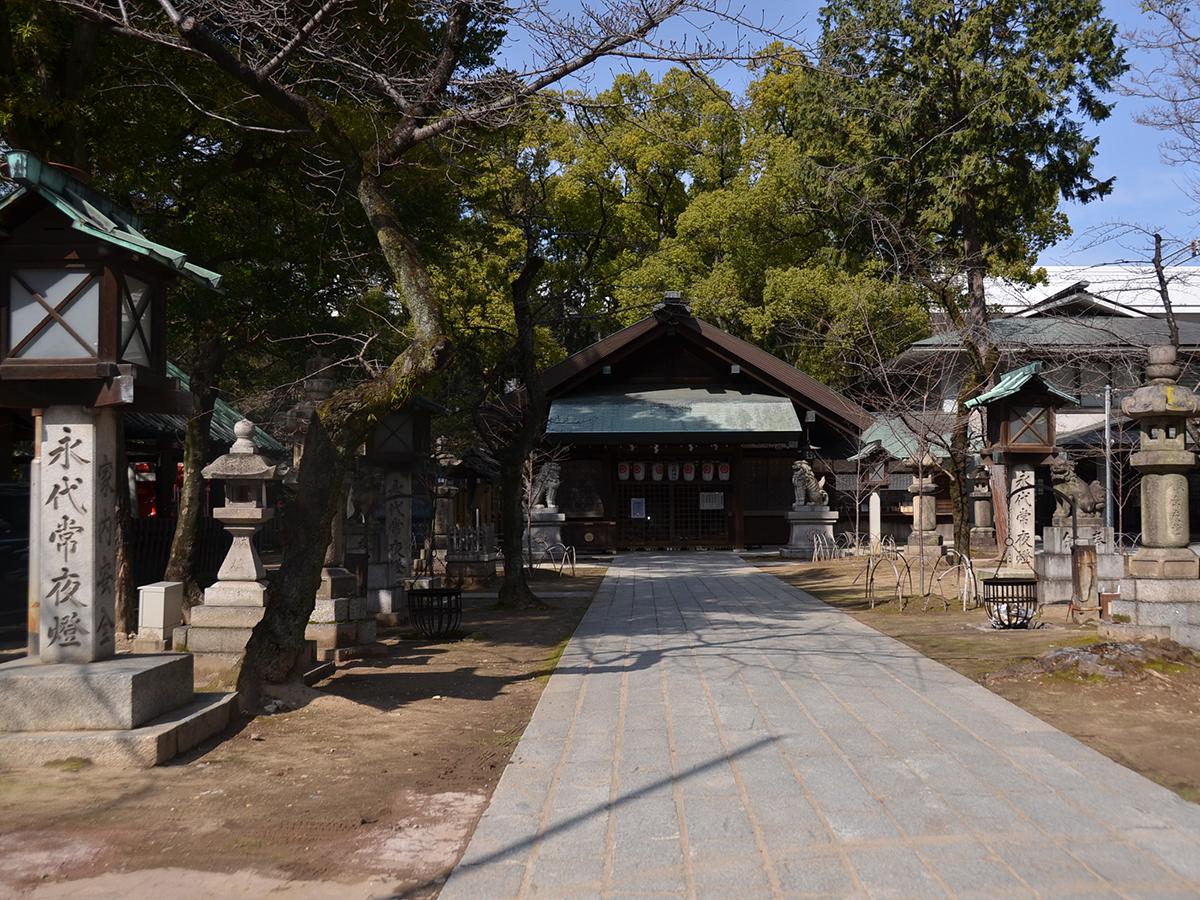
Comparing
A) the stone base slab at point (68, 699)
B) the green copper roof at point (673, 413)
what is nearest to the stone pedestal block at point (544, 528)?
the green copper roof at point (673, 413)

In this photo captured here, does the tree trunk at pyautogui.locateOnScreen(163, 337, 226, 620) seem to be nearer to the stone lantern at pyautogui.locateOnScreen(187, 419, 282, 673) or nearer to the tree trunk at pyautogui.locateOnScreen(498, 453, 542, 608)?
the stone lantern at pyautogui.locateOnScreen(187, 419, 282, 673)

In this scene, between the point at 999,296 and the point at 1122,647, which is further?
the point at 999,296

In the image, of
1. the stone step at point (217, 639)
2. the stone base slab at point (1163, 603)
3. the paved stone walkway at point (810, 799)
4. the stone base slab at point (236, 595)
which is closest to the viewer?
the paved stone walkway at point (810, 799)

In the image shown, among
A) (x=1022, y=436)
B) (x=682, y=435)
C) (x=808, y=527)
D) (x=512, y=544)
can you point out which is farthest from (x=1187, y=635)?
(x=682, y=435)

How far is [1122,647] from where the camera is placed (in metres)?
9.29

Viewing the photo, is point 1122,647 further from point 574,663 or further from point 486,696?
point 486,696

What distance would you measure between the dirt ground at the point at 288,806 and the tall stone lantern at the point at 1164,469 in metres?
6.87

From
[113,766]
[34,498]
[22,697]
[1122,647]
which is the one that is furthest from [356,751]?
[1122,647]

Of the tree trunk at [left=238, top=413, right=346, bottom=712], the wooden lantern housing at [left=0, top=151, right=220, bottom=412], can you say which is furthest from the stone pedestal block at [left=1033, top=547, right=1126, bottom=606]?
the wooden lantern housing at [left=0, top=151, right=220, bottom=412]

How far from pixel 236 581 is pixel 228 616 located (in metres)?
0.35

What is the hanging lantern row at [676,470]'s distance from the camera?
97.7ft

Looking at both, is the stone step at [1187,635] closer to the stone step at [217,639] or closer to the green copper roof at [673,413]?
the stone step at [217,639]

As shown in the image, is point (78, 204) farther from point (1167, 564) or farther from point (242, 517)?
point (1167, 564)

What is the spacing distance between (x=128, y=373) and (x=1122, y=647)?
8.82 meters
